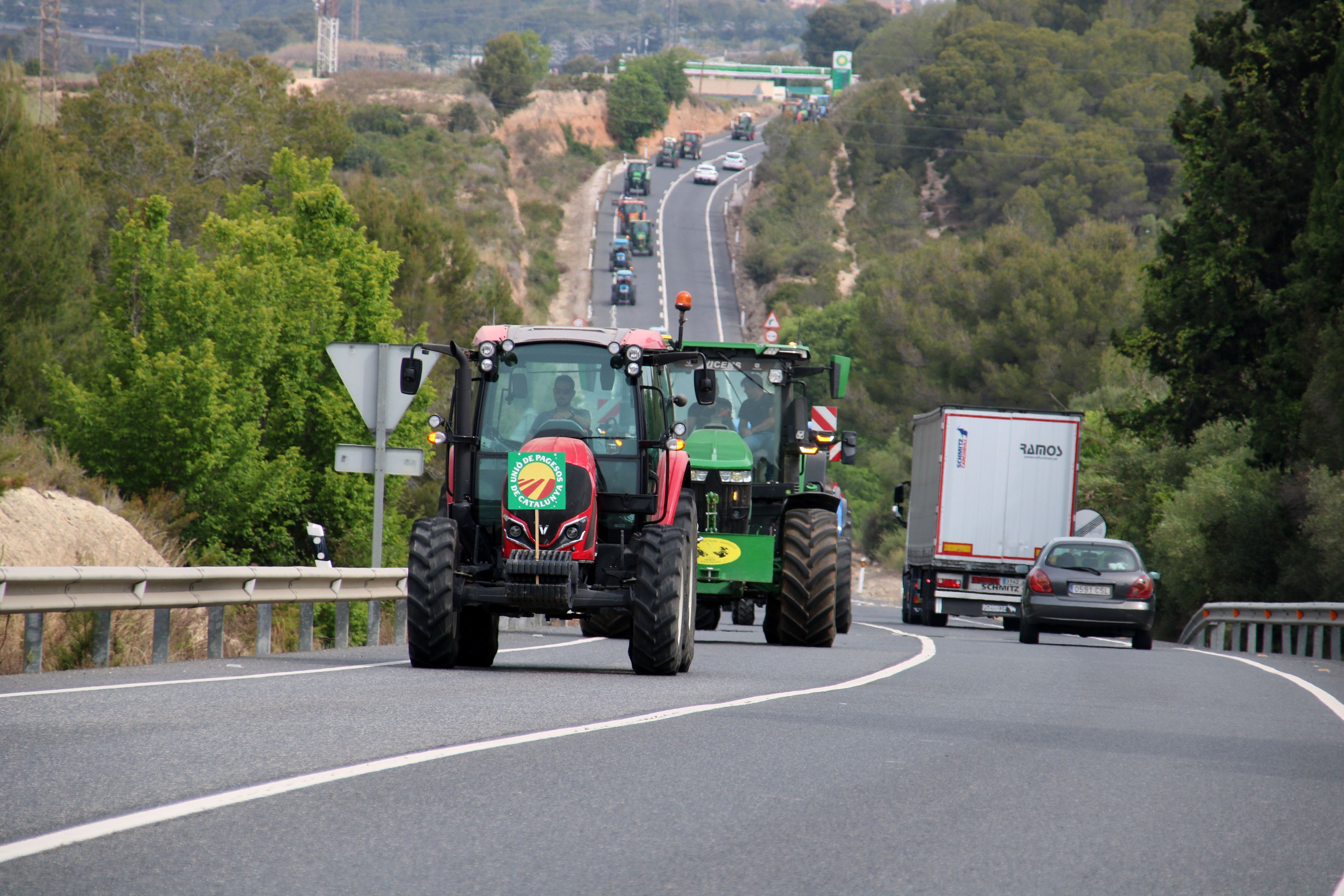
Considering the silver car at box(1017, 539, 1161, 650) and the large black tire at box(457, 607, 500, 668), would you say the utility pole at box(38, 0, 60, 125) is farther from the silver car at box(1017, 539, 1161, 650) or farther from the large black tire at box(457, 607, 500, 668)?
the large black tire at box(457, 607, 500, 668)

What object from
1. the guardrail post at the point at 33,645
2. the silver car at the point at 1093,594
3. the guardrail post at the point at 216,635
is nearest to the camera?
the guardrail post at the point at 33,645

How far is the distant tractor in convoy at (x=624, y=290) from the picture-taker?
94938 mm

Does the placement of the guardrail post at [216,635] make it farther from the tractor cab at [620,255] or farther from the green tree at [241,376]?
the tractor cab at [620,255]

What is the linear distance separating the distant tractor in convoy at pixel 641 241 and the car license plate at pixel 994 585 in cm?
8162

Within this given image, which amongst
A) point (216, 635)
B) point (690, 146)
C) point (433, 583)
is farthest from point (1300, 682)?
point (690, 146)

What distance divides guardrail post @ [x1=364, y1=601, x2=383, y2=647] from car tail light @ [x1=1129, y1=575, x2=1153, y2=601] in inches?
416

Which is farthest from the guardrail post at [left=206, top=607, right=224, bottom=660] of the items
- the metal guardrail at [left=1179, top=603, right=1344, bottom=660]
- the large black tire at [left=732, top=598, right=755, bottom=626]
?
the metal guardrail at [left=1179, top=603, right=1344, bottom=660]

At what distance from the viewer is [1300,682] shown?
53.9 feet

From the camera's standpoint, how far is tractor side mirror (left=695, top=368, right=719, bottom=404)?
13243mm

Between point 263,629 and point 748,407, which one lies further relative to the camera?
point 748,407

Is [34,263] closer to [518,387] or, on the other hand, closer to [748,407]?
[748,407]

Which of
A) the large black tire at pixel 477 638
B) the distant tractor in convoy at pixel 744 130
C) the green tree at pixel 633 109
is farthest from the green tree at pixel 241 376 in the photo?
the distant tractor in convoy at pixel 744 130

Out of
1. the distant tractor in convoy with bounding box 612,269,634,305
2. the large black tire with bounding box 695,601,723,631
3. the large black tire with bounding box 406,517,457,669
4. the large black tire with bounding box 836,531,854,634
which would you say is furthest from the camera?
the distant tractor in convoy with bounding box 612,269,634,305

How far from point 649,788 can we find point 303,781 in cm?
142
